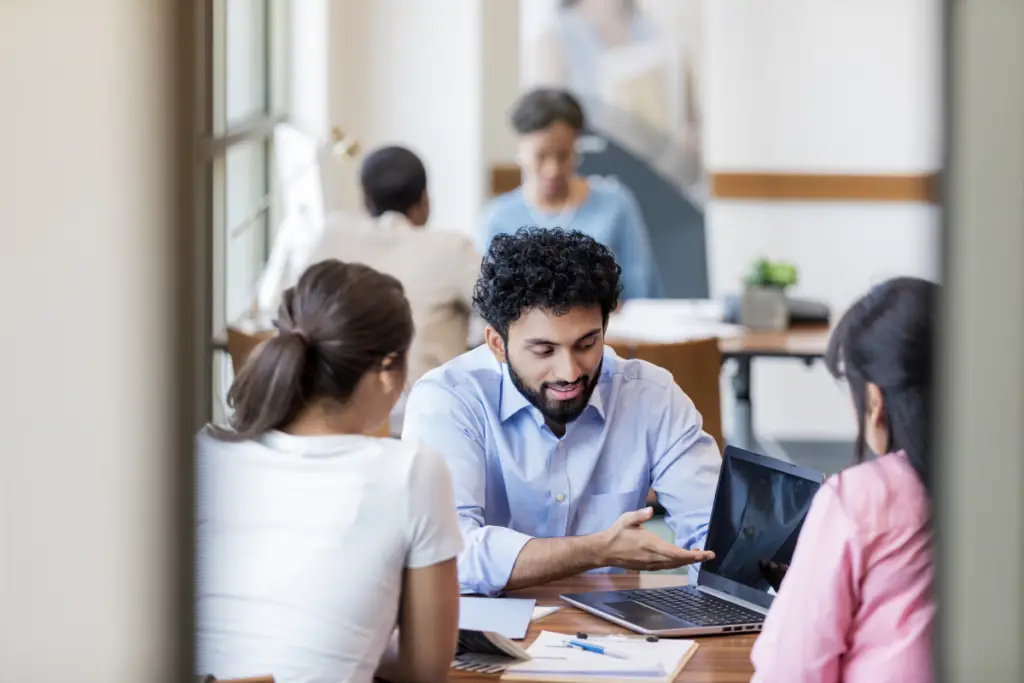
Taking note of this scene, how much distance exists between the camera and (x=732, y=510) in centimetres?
177

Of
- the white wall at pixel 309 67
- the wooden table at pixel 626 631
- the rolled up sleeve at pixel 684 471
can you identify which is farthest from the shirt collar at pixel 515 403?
the white wall at pixel 309 67

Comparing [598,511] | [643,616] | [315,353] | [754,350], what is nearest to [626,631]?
[643,616]

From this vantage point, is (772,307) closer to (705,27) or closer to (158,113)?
(705,27)

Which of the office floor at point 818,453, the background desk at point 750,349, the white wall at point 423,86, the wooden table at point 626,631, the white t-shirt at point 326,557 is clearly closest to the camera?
the white t-shirt at point 326,557

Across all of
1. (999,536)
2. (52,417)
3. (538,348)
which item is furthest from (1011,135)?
(538,348)

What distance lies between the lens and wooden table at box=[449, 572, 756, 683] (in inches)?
60.3

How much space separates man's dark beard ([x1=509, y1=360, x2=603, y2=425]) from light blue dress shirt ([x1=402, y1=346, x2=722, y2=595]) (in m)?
0.01

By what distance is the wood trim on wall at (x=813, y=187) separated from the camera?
204 inches

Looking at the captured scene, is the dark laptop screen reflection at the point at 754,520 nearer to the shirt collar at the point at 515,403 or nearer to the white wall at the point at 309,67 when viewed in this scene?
the shirt collar at the point at 515,403

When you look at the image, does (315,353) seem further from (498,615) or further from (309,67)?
(309,67)

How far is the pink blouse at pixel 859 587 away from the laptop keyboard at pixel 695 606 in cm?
33

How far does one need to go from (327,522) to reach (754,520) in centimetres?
60

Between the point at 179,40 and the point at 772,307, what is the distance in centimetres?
318

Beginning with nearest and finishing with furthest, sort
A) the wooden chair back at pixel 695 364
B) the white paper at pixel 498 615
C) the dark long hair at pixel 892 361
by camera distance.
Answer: the dark long hair at pixel 892 361
the white paper at pixel 498 615
the wooden chair back at pixel 695 364
